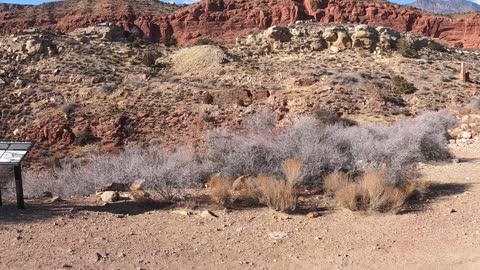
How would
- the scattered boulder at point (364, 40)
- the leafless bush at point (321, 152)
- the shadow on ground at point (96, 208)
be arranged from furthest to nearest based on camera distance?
the scattered boulder at point (364, 40)
the leafless bush at point (321, 152)
the shadow on ground at point (96, 208)

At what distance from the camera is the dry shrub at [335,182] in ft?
25.6

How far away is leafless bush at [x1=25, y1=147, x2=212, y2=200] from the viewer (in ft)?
27.0

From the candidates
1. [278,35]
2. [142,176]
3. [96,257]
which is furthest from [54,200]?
[278,35]

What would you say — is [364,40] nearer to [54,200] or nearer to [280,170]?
[280,170]

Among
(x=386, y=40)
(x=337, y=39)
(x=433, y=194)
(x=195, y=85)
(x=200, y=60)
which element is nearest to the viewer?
(x=433, y=194)

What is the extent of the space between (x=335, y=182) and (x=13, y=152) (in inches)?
187

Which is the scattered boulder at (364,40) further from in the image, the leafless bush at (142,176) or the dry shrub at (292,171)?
the dry shrub at (292,171)

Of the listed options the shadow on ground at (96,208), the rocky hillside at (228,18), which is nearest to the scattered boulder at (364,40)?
the rocky hillside at (228,18)

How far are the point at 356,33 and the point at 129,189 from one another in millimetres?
23492

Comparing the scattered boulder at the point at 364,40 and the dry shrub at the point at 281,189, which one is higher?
the scattered boulder at the point at 364,40

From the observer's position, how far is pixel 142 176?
8.72 metres

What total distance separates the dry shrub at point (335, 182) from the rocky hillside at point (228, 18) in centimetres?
4062

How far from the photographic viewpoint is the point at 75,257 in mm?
5543

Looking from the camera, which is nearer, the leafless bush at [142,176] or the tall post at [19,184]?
the tall post at [19,184]
